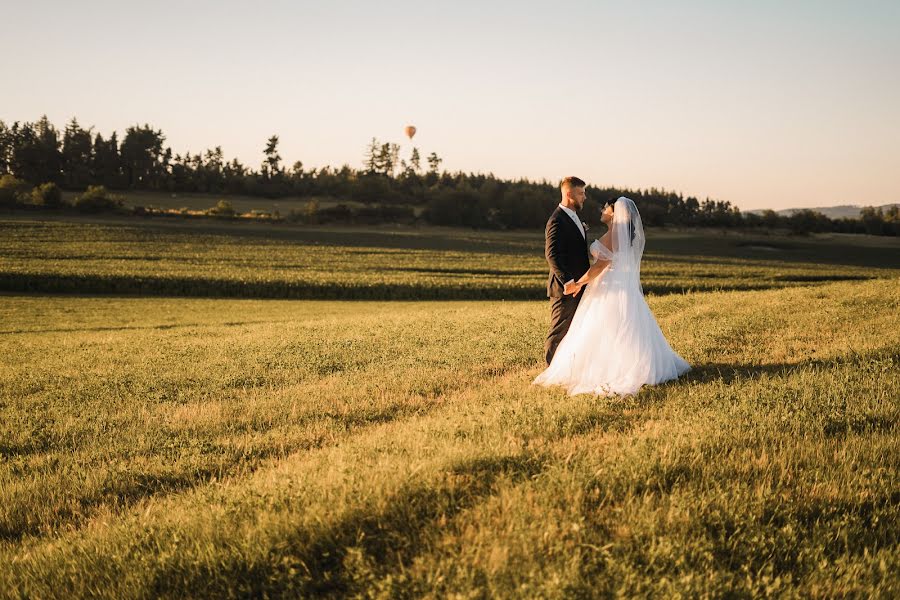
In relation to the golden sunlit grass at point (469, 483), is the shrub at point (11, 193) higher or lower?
higher

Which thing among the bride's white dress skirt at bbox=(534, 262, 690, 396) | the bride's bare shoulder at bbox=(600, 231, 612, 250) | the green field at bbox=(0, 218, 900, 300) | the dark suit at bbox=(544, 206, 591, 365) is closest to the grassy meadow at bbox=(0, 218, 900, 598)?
the bride's white dress skirt at bbox=(534, 262, 690, 396)

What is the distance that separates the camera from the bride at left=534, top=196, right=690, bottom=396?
9.78 m

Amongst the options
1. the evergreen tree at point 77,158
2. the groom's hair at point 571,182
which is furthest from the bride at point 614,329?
the evergreen tree at point 77,158

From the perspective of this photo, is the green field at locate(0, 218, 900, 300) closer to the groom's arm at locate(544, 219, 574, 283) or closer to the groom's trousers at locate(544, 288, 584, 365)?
the groom's trousers at locate(544, 288, 584, 365)

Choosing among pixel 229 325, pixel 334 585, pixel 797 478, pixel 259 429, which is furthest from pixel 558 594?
pixel 229 325

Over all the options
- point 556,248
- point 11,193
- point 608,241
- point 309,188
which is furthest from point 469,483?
point 309,188

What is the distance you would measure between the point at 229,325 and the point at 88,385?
515 inches

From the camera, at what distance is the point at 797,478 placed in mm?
5551

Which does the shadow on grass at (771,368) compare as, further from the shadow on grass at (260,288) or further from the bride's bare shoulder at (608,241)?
the shadow on grass at (260,288)

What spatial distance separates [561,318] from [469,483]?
19.6 feet

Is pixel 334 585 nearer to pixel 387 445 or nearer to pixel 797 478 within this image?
pixel 387 445

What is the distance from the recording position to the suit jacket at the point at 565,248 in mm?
10172

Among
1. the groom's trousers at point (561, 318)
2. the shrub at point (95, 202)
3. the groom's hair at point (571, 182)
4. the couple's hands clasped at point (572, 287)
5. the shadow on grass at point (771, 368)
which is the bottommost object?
the shadow on grass at point (771, 368)

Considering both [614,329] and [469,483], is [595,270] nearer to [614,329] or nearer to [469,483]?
[614,329]
